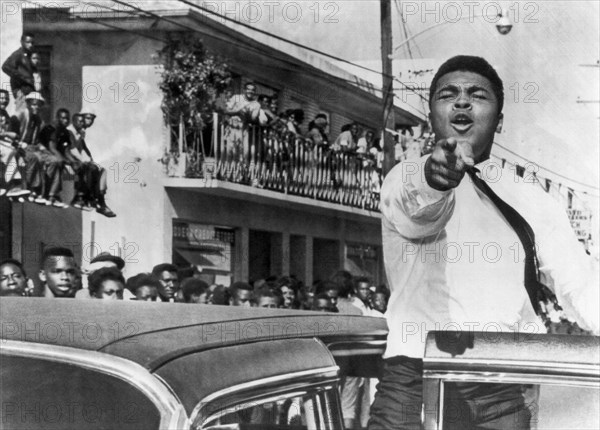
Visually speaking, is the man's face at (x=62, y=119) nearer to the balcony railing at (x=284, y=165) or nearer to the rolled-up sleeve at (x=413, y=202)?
the balcony railing at (x=284, y=165)

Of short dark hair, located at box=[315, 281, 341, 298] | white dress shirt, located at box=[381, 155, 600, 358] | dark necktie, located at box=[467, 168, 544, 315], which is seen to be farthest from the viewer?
short dark hair, located at box=[315, 281, 341, 298]

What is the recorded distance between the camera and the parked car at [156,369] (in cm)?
131

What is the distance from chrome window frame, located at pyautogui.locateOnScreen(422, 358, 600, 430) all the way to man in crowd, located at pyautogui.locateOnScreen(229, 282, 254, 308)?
8.67 feet

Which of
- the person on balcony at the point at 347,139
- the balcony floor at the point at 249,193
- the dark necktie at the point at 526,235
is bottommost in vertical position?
the dark necktie at the point at 526,235

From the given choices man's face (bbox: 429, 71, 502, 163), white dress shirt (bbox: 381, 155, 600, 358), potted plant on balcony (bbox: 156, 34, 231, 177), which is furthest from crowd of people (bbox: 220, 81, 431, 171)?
white dress shirt (bbox: 381, 155, 600, 358)

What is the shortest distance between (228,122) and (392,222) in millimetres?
4399

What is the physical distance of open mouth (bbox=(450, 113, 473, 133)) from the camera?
275 centimetres

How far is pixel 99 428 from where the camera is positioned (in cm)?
135

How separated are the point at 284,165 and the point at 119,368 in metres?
5.10

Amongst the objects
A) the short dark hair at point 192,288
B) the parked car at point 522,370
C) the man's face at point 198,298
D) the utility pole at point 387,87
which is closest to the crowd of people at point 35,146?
the short dark hair at point 192,288

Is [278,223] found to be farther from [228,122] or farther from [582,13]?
[582,13]

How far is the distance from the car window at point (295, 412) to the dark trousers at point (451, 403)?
264 millimetres

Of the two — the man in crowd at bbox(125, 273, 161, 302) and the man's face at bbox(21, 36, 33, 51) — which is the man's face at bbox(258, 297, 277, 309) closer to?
the man in crowd at bbox(125, 273, 161, 302)

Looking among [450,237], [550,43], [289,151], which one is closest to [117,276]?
[450,237]
